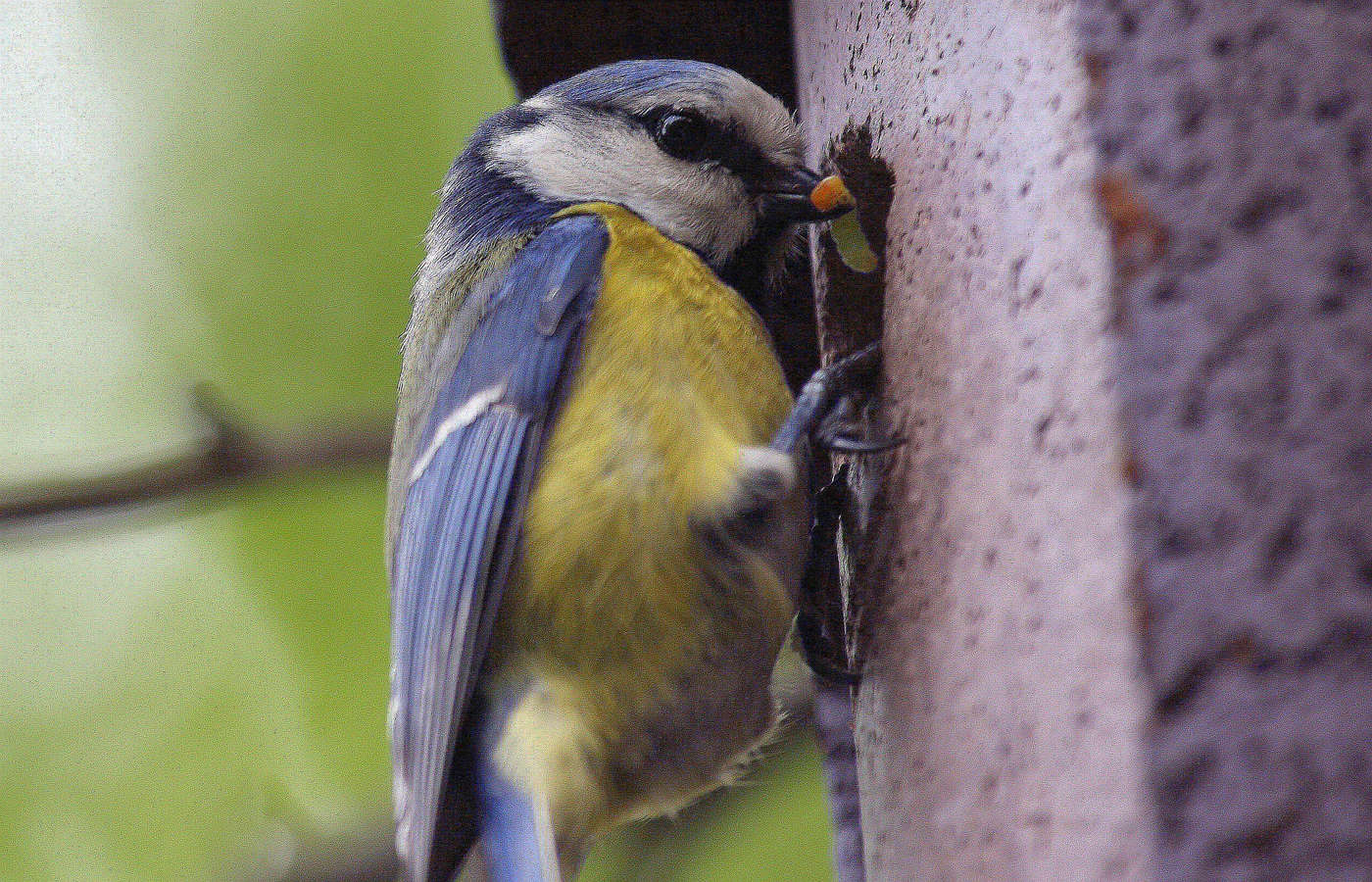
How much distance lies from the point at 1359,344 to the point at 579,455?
0.70 metres

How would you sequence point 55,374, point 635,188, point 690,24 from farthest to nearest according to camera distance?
point 55,374
point 690,24
point 635,188

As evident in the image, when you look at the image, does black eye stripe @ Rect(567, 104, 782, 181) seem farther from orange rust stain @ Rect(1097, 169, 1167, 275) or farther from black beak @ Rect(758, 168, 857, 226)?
orange rust stain @ Rect(1097, 169, 1167, 275)

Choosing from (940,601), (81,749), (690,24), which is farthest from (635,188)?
(81,749)

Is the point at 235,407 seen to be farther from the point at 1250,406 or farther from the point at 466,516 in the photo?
the point at 1250,406

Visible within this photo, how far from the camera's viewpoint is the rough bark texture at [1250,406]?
Answer: 2.29 ft

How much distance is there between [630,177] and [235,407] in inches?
33.7

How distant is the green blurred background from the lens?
226 cm

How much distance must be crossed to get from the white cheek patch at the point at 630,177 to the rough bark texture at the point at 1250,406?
799 millimetres

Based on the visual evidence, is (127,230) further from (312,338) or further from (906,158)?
(906,158)

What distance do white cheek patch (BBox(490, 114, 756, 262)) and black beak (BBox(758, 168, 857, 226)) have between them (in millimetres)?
33

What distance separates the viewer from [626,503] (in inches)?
49.6

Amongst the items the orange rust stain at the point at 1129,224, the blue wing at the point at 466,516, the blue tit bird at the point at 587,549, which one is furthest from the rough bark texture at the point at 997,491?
the blue wing at the point at 466,516

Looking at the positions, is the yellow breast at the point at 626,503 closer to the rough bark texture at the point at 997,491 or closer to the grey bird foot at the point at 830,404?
the grey bird foot at the point at 830,404

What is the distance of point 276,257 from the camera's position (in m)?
2.37
